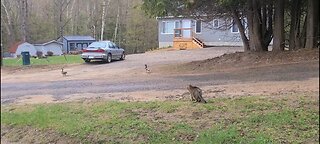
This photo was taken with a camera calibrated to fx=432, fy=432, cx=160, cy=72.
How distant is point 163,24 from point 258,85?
27.3 meters

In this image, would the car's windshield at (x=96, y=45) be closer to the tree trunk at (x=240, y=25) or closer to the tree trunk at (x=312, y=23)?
the tree trunk at (x=240, y=25)

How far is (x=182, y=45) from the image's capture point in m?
33.1

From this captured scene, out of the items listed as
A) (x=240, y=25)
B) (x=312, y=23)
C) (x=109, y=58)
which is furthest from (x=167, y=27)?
(x=312, y=23)

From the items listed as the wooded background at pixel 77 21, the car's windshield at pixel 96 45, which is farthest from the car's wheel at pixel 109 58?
the wooded background at pixel 77 21

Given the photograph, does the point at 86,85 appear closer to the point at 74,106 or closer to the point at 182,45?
the point at 74,106

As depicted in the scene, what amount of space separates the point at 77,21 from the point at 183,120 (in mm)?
6891

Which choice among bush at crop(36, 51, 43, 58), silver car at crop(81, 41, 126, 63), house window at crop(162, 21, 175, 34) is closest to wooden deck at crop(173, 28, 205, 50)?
house window at crop(162, 21, 175, 34)

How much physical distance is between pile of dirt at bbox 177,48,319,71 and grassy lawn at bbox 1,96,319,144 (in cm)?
569

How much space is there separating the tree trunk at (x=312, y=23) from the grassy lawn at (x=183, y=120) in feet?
22.8

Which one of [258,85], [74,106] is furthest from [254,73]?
[74,106]

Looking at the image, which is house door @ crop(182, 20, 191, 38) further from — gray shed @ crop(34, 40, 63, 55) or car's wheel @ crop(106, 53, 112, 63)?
gray shed @ crop(34, 40, 63, 55)

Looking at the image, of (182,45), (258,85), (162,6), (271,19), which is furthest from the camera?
(182,45)

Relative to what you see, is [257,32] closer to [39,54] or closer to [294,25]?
Answer: [294,25]

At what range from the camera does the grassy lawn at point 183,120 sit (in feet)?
17.5
